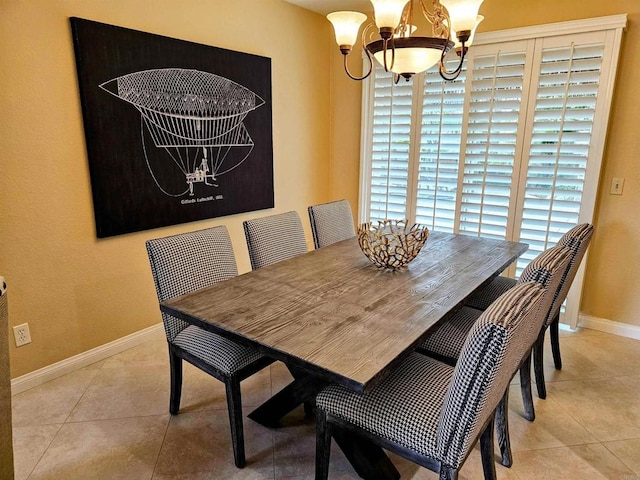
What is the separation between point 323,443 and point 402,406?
0.36 metres

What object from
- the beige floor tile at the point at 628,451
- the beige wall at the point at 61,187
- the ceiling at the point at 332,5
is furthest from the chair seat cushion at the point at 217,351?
the ceiling at the point at 332,5

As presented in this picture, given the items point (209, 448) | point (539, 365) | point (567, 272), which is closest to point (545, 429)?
point (539, 365)

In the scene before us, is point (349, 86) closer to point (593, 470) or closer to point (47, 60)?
point (47, 60)

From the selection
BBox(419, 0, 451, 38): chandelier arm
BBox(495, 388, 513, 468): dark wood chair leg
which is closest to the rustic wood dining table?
BBox(495, 388, 513, 468): dark wood chair leg

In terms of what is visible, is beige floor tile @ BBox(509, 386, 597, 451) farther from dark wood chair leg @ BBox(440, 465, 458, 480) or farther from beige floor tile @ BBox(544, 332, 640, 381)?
dark wood chair leg @ BBox(440, 465, 458, 480)

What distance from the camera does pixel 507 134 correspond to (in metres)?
3.02

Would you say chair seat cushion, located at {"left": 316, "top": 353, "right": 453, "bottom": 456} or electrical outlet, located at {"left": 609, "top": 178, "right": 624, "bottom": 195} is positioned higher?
electrical outlet, located at {"left": 609, "top": 178, "right": 624, "bottom": 195}

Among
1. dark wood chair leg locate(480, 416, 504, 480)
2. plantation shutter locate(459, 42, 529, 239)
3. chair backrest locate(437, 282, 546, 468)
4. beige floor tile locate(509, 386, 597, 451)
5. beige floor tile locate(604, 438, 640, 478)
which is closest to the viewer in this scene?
chair backrest locate(437, 282, 546, 468)

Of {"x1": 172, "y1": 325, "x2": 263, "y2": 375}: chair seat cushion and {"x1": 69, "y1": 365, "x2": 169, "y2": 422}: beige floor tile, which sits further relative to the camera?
{"x1": 69, "y1": 365, "x2": 169, "y2": 422}: beige floor tile

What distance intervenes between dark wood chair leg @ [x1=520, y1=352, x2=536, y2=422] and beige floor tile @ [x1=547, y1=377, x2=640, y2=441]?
0.81 feet

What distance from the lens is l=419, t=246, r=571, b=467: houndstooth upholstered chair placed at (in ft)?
5.14

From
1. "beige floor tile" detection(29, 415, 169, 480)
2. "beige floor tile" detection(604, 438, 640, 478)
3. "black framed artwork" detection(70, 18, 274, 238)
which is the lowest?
"beige floor tile" detection(604, 438, 640, 478)

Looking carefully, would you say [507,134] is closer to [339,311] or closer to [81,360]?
[339,311]

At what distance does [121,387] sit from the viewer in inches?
92.1
